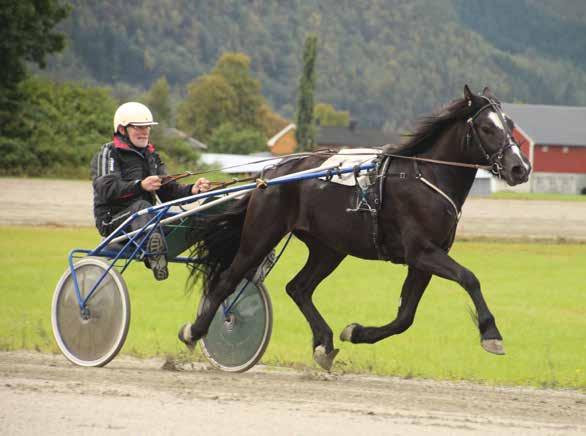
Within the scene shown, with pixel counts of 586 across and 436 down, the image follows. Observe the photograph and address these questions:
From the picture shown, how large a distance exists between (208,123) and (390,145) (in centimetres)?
8904

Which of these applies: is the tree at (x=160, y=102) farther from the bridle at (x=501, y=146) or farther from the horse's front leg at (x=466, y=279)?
the horse's front leg at (x=466, y=279)

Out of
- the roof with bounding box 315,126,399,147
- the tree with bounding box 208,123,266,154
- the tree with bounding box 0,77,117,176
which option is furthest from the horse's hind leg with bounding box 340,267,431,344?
the roof with bounding box 315,126,399,147

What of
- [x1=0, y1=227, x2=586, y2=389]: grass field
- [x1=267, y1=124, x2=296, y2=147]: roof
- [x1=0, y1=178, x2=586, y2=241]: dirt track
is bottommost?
[x1=267, y1=124, x2=296, y2=147]: roof

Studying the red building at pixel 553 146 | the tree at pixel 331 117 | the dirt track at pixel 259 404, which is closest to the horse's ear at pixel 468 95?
the dirt track at pixel 259 404

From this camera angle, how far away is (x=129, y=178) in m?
7.83

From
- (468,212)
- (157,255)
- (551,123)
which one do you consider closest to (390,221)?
(157,255)

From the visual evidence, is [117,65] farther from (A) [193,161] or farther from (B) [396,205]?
(B) [396,205]

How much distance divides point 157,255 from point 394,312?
535 cm

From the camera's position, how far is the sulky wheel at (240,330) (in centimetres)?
796

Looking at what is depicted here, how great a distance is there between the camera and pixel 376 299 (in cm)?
1392

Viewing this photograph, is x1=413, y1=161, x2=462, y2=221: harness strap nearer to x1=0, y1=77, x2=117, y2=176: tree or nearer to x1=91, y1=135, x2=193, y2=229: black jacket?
x1=91, y1=135, x2=193, y2=229: black jacket

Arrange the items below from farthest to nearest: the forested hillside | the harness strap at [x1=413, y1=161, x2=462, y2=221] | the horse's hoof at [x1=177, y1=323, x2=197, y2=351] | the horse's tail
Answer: the forested hillside, the horse's tail, the horse's hoof at [x1=177, y1=323, x2=197, y2=351], the harness strap at [x1=413, y1=161, x2=462, y2=221]

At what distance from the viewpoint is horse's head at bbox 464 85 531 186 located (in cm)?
657

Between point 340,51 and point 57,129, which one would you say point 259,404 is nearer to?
point 57,129
